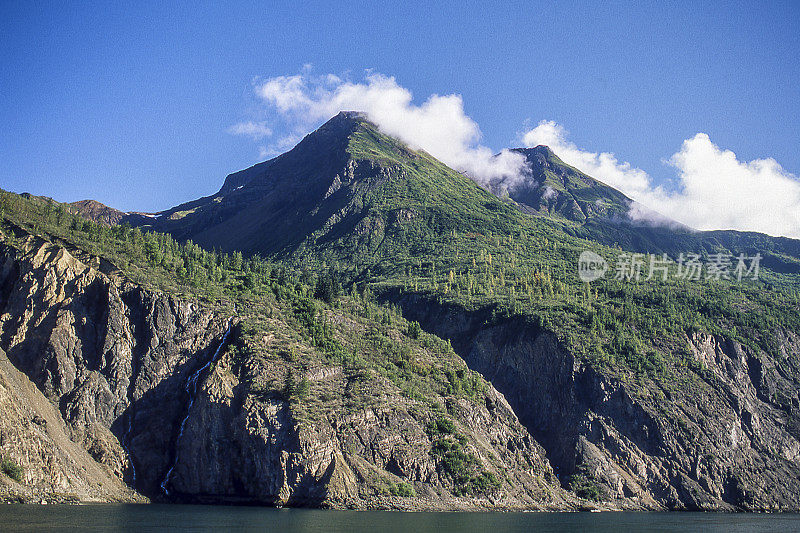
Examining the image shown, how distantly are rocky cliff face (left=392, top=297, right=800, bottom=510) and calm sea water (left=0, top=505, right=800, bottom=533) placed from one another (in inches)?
1072

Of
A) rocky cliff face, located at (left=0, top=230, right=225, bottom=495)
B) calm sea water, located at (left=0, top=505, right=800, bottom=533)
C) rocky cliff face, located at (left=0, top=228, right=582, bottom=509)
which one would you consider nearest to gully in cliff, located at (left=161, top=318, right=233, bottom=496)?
rocky cliff face, located at (left=0, top=228, right=582, bottom=509)

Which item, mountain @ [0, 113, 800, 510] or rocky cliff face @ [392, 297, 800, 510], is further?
rocky cliff face @ [392, 297, 800, 510]

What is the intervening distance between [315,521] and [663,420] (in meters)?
99.3

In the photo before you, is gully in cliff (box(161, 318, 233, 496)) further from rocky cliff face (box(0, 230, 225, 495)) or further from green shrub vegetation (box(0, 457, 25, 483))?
green shrub vegetation (box(0, 457, 25, 483))

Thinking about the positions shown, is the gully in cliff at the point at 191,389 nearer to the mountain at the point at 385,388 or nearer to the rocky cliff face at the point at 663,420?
the mountain at the point at 385,388

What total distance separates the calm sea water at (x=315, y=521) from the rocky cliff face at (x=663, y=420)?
2723 centimetres

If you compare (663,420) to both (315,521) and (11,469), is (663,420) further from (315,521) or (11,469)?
(11,469)

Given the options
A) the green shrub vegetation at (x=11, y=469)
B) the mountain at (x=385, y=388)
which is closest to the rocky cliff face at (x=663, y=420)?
the mountain at (x=385, y=388)

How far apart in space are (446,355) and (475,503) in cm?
4691

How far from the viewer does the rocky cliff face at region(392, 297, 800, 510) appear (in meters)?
147

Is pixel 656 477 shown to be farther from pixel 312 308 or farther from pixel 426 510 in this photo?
pixel 312 308

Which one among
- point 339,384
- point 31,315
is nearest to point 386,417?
point 339,384

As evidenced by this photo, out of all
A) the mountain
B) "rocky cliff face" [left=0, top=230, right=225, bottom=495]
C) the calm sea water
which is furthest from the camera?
the mountain

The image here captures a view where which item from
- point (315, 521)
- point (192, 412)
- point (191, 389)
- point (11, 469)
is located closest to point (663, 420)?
point (315, 521)
